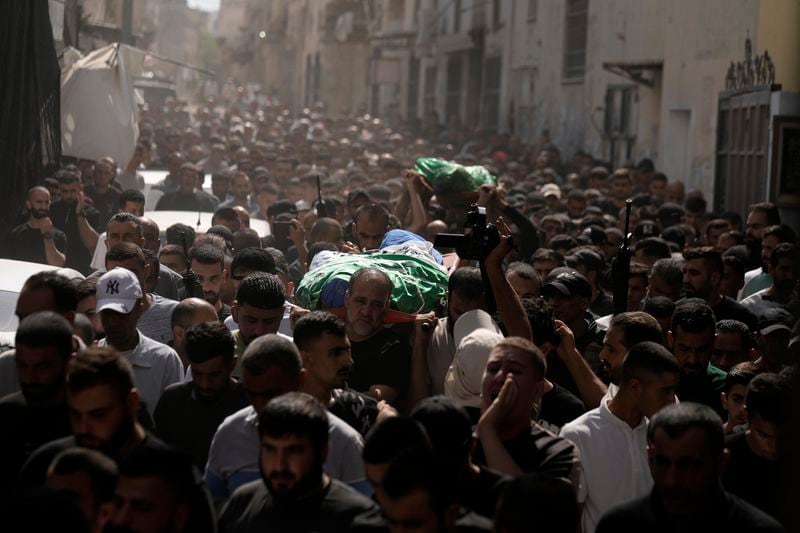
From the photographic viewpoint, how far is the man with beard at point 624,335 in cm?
659

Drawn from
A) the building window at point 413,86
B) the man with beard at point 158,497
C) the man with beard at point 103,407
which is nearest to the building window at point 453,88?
the building window at point 413,86

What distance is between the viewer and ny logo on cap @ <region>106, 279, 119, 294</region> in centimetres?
693

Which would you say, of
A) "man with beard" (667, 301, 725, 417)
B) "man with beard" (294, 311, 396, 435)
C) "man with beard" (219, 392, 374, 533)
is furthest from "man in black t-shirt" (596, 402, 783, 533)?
"man with beard" (667, 301, 725, 417)

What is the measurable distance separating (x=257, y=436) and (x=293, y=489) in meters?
0.74

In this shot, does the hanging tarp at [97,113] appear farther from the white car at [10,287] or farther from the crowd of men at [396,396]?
the white car at [10,287]

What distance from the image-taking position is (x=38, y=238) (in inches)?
440

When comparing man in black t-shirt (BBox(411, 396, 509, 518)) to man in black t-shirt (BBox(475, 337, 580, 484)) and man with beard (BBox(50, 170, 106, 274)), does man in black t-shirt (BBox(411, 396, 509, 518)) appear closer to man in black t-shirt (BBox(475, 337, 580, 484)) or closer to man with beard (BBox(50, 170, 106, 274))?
man in black t-shirt (BBox(475, 337, 580, 484))

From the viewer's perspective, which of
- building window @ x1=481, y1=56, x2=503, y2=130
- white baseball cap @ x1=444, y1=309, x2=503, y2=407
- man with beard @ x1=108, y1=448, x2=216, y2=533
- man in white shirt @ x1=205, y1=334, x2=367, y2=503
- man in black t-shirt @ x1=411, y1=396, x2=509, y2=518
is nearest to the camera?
man with beard @ x1=108, y1=448, x2=216, y2=533

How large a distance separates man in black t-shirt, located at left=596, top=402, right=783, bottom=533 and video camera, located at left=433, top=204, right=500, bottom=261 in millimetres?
2086

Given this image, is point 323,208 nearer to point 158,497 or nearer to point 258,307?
point 258,307

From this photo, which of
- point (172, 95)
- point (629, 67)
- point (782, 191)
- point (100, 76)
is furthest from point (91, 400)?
point (172, 95)

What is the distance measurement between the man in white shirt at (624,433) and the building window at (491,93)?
87.2ft

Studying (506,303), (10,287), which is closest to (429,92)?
(10,287)

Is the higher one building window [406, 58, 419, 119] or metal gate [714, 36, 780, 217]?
building window [406, 58, 419, 119]
